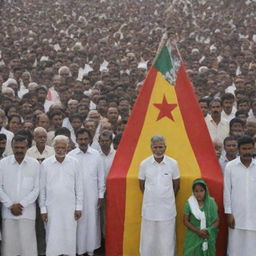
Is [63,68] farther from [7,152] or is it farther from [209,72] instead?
[7,152]

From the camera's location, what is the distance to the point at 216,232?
21.0 feet

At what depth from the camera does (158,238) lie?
6.54 m

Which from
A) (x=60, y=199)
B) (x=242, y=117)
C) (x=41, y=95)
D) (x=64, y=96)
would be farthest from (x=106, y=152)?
(x=64, y=96)

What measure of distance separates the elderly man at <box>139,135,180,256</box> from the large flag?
9.1 inches

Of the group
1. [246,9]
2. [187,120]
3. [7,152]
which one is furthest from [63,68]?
[246,9]

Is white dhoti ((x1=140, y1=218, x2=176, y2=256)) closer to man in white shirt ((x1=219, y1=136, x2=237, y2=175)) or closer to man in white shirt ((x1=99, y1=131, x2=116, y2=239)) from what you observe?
man in white shirt ((x1=99, y1=131, x2=116, y2=239))

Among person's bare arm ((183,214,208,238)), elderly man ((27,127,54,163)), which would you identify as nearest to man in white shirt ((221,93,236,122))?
elderly man ((27,127,54,163))

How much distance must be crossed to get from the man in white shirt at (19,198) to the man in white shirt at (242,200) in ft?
6.44

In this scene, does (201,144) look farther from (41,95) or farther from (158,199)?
(41,95)

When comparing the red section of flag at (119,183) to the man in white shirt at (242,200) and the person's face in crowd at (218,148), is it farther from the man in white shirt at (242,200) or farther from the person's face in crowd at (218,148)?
the man in white shirt at (242,200)

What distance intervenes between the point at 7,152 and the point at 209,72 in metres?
6.28

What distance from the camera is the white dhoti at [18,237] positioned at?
259 inches

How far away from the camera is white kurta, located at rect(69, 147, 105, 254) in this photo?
698cm

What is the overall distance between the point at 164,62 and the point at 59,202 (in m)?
1.98
